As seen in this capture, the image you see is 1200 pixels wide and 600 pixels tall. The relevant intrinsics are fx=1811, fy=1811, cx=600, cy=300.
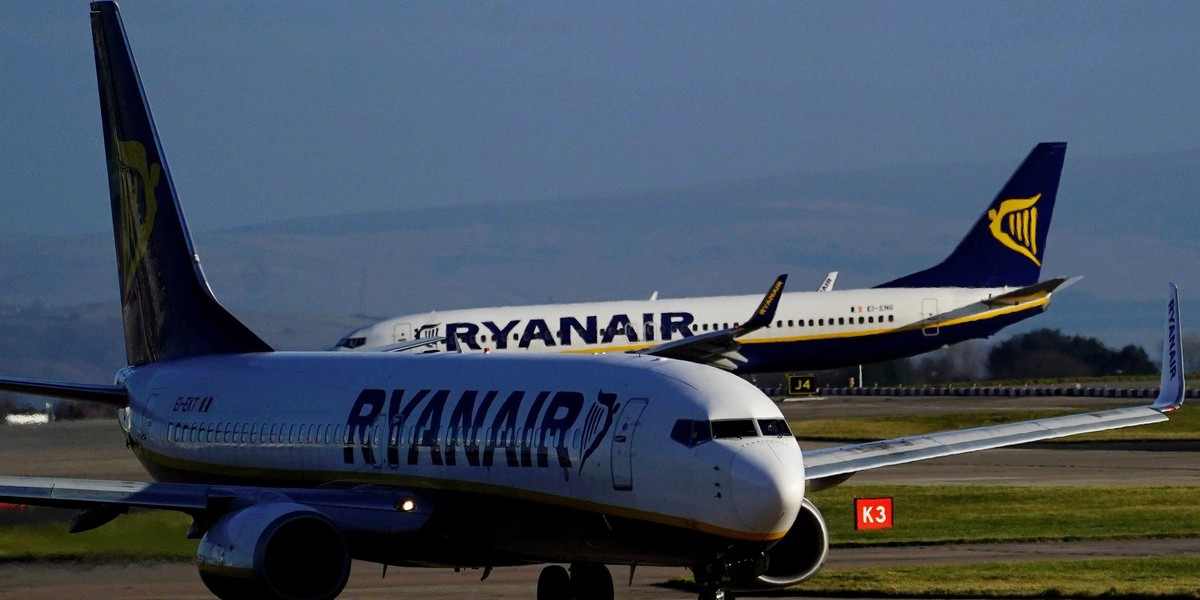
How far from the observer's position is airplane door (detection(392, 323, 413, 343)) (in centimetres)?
7019

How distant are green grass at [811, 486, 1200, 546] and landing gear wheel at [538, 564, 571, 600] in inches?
422

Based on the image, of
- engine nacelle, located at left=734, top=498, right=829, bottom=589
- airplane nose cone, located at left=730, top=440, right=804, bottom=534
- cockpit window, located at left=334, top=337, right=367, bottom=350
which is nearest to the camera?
airplane nose cone, located at left=730, top=440, right=804, bottom=534

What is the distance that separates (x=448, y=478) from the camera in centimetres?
2334

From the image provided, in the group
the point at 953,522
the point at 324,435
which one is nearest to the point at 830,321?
the point at 953,522

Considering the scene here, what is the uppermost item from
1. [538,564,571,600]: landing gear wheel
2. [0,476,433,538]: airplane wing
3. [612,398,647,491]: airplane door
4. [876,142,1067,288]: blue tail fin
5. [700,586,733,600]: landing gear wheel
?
[876,142,1067,288]: blue tail fin

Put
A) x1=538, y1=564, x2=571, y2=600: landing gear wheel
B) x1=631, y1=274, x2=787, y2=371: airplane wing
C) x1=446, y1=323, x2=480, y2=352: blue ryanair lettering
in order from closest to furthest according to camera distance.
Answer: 1. x1=538, y1=564, x2=571, y2=600: landing gear wheel
2. x1=631, y1=274, x2=787, y2=371: airplane wing
3. x1=446, y1=323, x2=480, y2=352: blue ryanair lettering

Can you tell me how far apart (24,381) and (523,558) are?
1232 centimetres

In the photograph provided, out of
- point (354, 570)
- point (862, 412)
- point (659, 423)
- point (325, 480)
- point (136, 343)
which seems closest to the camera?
point (659, 423)

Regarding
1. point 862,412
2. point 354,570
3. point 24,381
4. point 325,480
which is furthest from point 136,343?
point 862,412

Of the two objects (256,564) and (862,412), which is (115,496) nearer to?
(256,564)

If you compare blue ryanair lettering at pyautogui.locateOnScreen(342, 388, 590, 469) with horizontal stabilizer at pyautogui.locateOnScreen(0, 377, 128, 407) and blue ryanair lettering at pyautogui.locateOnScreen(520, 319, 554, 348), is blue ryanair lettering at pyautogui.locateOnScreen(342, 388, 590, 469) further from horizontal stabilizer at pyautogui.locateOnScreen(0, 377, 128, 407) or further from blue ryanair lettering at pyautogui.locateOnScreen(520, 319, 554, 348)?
blue ryanair lettering at pyautogui.locateOnScreen(520, 319, 554, 348)

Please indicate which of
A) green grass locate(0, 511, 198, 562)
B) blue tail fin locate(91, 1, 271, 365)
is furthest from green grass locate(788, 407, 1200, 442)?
green grass locate(0, 511, 198, 562)

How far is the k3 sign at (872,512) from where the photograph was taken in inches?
1158

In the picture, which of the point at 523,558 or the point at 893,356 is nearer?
the point at 523,558
